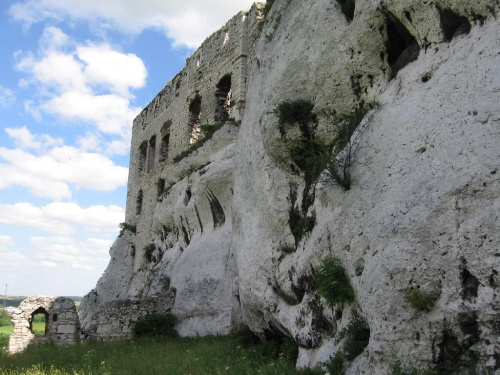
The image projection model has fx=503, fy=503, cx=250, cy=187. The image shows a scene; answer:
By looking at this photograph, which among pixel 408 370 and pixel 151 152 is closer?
pixel 408 370

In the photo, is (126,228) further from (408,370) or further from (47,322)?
(408,370)

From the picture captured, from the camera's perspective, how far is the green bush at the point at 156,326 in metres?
13.5

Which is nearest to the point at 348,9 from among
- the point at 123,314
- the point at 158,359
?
the point at 158,359

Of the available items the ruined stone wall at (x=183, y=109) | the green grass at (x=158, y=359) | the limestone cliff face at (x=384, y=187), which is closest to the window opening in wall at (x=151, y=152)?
the ruined stone wall at (x=183, y=109)

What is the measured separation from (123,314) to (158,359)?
484 centimetres

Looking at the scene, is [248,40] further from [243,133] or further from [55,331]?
[55,331]

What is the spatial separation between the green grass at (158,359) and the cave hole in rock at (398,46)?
4.63 meters

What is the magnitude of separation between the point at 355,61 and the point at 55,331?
11151 millimetres

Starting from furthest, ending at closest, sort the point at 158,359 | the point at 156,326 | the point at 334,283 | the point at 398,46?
the point at 156,326 → the point at 158,359 → the point at 398,46 → the point at 334,283

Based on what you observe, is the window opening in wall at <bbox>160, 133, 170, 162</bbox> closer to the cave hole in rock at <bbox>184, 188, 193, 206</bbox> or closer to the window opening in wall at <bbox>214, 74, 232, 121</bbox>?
the window opening in wall at <bbox>214, 74, 232, 121</bbox>

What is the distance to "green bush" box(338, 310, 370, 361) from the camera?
593cm

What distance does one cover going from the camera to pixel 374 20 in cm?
768

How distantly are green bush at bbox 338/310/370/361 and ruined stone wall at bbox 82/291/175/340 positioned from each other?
881 centimetres

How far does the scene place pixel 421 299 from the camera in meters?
5.07
